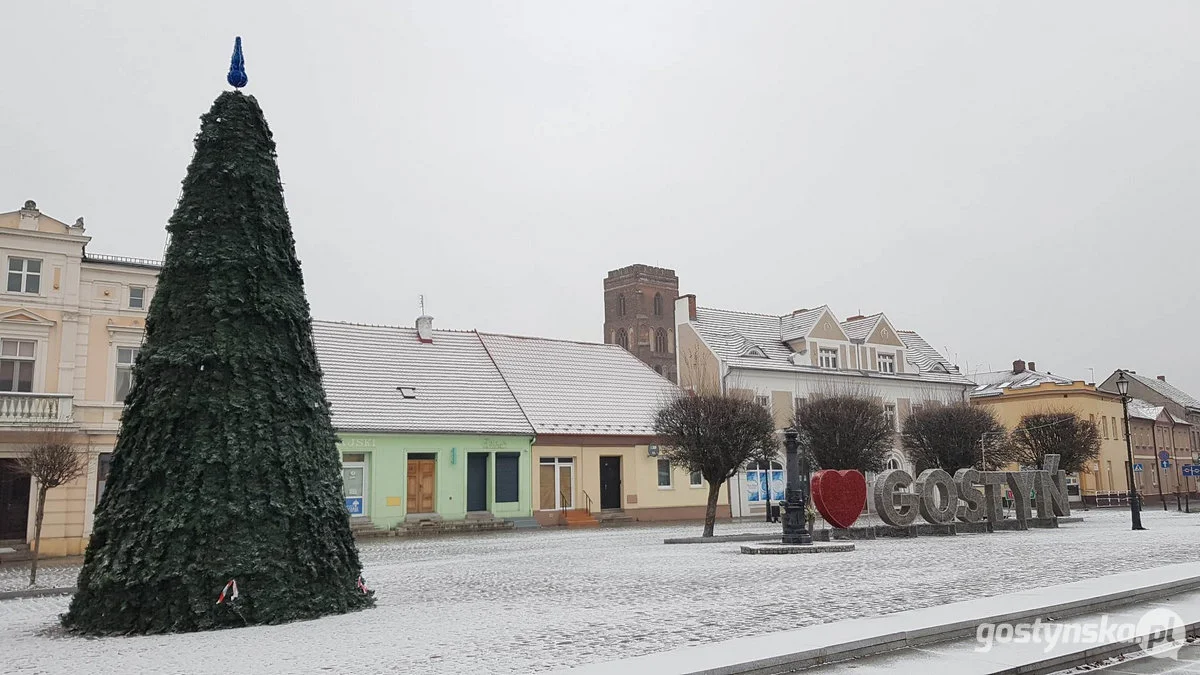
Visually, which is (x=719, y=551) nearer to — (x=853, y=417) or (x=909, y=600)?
(x=909, y=600)

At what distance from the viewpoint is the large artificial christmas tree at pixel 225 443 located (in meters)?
10.4

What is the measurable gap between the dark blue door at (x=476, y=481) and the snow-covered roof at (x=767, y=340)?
47.1ft

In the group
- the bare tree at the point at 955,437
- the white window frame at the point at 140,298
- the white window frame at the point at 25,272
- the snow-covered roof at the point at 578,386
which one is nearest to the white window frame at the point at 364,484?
the snow-covered roof at the point at 578,386

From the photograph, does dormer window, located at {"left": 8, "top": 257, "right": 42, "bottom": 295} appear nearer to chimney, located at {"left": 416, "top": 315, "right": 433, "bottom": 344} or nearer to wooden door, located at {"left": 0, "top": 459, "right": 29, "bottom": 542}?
wooden door, located at {"left": 0, "top": 459, "right": 29, "bottom": 542}

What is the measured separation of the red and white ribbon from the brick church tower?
77.8 metres

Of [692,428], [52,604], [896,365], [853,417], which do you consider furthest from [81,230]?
[896,365]

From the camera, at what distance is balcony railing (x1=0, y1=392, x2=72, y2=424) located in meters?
24.7

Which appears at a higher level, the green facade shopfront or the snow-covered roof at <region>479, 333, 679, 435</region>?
the snow-covered roof at <region>479, 333, 679, 435</region>

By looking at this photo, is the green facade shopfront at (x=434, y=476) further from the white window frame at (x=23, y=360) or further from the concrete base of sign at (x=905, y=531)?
the concrete base of sign at (x=905, y=531)

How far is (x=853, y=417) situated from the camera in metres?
34.9

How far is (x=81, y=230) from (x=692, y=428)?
18.9 metres

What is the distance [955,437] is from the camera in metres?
38.4

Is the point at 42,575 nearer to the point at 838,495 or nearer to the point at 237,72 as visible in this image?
the point at 237,72

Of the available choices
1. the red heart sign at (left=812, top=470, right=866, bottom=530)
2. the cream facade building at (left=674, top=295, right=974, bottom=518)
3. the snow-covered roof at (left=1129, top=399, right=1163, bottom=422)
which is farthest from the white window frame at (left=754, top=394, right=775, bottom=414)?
the snow-covered roof at (left=1129, top=399, right=1163, bottom=422)
